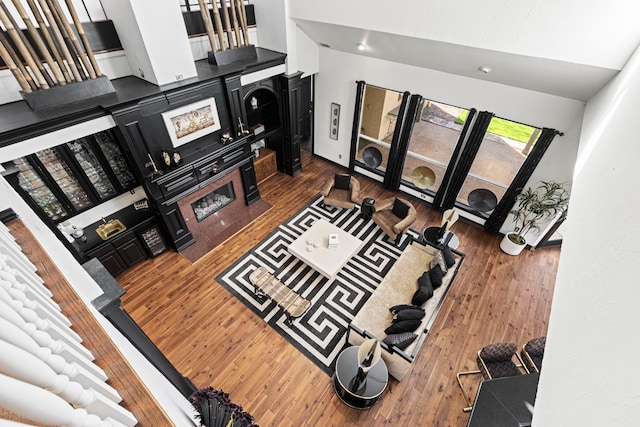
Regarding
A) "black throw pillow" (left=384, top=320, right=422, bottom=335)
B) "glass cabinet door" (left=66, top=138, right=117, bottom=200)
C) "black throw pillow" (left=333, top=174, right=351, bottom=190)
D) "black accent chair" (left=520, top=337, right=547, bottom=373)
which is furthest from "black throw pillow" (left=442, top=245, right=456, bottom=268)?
"glass cabinet door" (left=66, top=138, right=117, bottom=200)

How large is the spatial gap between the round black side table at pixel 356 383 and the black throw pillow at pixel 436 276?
145cm

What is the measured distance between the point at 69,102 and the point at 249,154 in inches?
113

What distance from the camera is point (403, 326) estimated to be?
12.6ft

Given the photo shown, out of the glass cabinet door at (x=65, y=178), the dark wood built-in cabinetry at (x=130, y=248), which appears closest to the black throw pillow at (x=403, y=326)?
the dark wood built-in cabinetry at (x=130, y=248)

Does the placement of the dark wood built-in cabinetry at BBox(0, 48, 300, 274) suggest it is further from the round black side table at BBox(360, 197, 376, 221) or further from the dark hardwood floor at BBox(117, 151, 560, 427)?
the round black side table at BBox(360, 197, 376, 221)

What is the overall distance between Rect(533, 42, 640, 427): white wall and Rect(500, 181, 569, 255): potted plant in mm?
3999

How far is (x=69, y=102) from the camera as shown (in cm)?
373

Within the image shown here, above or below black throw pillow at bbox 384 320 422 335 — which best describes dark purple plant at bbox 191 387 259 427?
above

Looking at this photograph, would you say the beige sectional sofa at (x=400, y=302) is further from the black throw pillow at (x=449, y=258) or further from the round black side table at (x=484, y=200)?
the round black side table at (x=484, y=200)

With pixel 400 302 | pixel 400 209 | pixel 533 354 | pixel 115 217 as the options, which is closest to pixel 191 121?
pixel 115 217

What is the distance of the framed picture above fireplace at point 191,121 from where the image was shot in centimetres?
459

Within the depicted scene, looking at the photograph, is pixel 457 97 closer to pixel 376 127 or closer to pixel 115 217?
pixel 376 127

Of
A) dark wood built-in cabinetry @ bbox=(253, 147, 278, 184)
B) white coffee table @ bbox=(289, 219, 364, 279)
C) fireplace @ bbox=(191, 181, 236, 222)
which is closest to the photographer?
white coffee table @ bbox=(289, 219, 364, 279)

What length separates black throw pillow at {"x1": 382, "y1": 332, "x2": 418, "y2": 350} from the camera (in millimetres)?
3701
